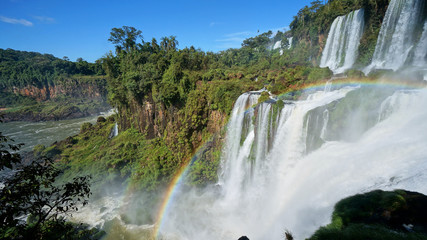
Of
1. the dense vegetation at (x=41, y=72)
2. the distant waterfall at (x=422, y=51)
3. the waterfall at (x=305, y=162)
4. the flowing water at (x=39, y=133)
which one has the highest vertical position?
the dense vegetation at (x=41, y=72)

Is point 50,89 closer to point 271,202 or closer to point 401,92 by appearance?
point 271,202

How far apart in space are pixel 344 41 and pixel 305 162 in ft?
65.2

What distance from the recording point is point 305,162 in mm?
11578

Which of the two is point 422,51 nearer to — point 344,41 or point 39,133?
point 344,41

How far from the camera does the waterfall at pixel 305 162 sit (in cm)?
820

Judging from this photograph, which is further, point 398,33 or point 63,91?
point 63,91

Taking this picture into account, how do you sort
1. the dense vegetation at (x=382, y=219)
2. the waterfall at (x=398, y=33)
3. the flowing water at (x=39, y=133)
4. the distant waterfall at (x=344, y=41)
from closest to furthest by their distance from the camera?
the dense vegetation at (x=382, y=219) → the waterfall at (x=398, y=33) → the distant waterfall at (x=344, y=41) → the flowing water at (x=39, y=133)

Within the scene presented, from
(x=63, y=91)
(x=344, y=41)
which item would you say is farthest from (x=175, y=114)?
(x=63, y=91)

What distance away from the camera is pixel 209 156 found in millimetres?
19359

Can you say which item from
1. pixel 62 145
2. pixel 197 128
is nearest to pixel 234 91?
pixel 197 128

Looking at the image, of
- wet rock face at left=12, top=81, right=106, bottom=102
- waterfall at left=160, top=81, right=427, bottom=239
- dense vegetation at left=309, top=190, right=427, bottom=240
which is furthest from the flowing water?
dense vegetation at left=309, top=190, right=427, bottom=240

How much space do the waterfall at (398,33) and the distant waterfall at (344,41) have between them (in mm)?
3631

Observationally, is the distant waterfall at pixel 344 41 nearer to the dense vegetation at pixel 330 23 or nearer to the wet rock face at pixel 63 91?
the dense vegetation at pixel 330 23

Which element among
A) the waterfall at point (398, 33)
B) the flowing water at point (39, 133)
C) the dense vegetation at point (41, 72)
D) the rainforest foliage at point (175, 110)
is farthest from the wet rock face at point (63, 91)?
the waterfall at point (398, 33)
